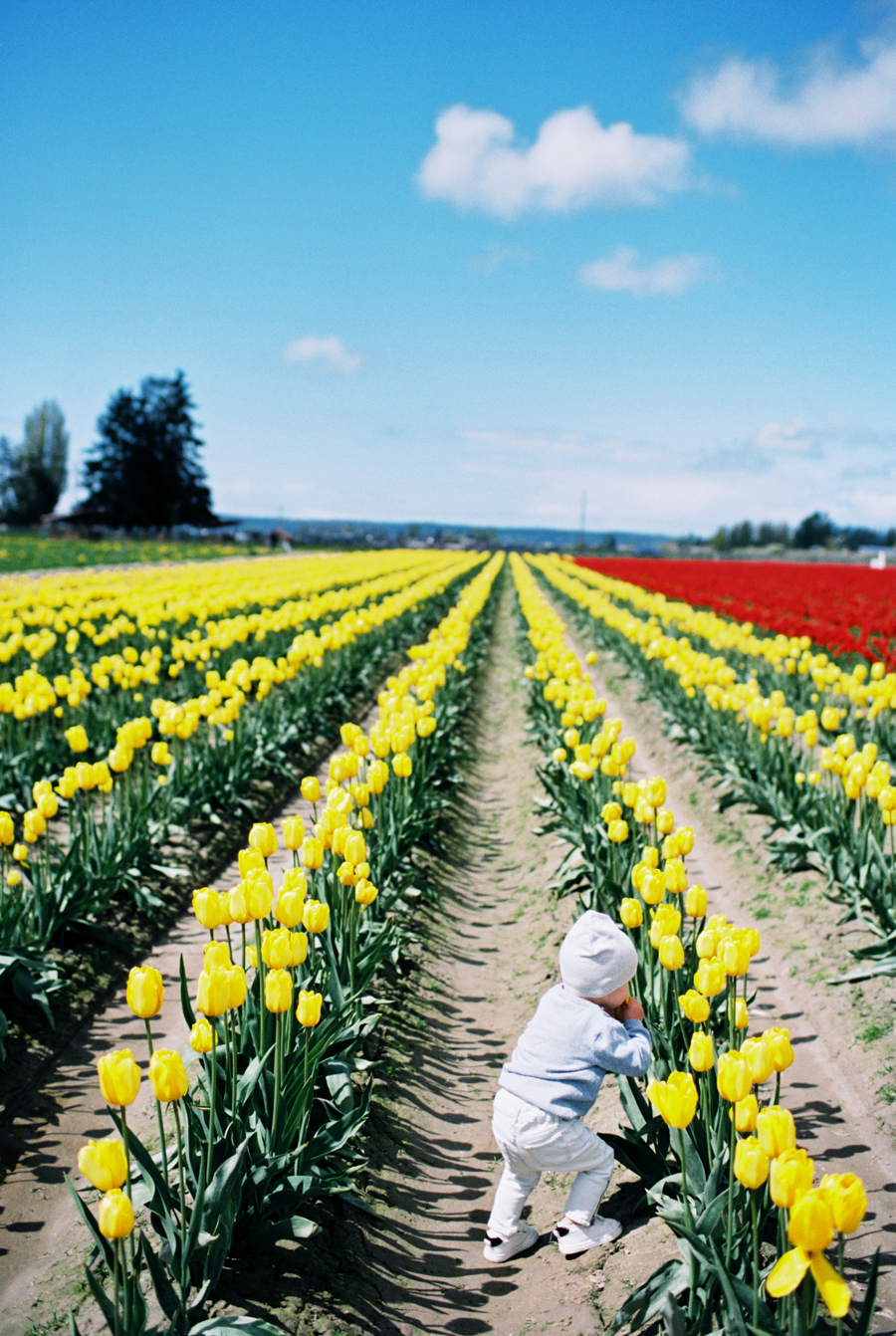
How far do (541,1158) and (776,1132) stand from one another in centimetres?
124

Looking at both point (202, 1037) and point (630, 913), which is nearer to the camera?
point (202, 1037)

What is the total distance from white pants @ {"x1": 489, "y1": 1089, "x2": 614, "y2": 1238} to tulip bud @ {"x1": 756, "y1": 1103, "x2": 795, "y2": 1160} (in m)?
1.12

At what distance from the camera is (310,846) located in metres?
3.71

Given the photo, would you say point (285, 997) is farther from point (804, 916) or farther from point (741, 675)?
point (741, 675)

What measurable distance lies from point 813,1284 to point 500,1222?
1350 mm

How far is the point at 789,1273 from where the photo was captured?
182cm

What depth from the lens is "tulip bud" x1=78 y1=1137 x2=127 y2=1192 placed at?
6.72 feet

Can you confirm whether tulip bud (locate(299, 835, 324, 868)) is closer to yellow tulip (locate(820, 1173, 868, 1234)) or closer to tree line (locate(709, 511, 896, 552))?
yellow tulip (locate(820, 1173, 868, 1234))

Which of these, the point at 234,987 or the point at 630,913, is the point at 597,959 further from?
the point at 234,987

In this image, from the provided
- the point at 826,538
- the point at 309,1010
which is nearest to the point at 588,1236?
the point at 309,1010

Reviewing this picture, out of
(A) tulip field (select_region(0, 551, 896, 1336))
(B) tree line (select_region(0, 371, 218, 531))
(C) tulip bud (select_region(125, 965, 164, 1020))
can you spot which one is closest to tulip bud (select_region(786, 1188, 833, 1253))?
(A) tulip field (select_region(0, 551, 896, 1336))

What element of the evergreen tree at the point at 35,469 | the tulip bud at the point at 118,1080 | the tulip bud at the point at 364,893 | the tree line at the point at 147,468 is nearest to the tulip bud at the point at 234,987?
the tulip bud at the point at 118,1080

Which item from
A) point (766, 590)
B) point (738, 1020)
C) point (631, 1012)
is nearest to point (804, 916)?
point (631, 1012)

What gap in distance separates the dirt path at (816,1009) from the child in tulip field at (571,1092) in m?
0.88
